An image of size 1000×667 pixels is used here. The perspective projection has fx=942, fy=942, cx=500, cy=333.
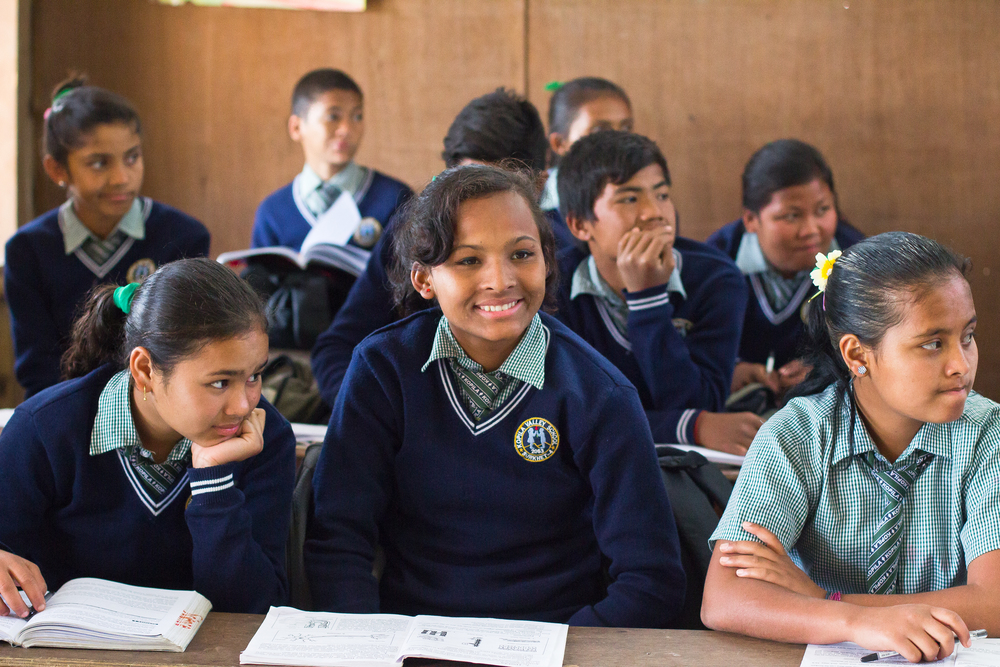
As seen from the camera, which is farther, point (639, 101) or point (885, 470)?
point (639, 101)

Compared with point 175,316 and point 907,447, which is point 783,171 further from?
point 175,316

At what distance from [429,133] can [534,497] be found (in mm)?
2314

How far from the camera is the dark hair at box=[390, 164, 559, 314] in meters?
1.57

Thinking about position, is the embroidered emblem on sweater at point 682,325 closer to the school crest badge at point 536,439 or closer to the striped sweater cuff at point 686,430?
the striped sweater cuff at point 686,430

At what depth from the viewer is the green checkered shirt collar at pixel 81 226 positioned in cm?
263

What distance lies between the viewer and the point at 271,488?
5.04 feet

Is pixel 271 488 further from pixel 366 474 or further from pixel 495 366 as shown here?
pixel 495 366

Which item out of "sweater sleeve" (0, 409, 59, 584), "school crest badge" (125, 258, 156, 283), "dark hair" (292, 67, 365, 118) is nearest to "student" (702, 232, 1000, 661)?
"sweater sleeve" (0, 409, 59, 584)

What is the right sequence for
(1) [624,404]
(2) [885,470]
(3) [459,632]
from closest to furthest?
(3) [459,632] → (2) [885,470] → (1) [624,404]

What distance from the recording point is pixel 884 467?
1.41 meters

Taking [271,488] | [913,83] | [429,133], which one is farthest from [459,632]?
[913,83]

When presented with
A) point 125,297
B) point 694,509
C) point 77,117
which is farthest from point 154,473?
point 77,117

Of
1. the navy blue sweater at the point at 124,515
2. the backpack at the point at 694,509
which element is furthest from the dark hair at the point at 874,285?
the navy blue sweater at the point at 124,515

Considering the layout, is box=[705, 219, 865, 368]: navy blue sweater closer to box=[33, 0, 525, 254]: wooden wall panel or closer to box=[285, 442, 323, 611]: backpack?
box=[33, 0, 525, 254]: wooden wall panel
